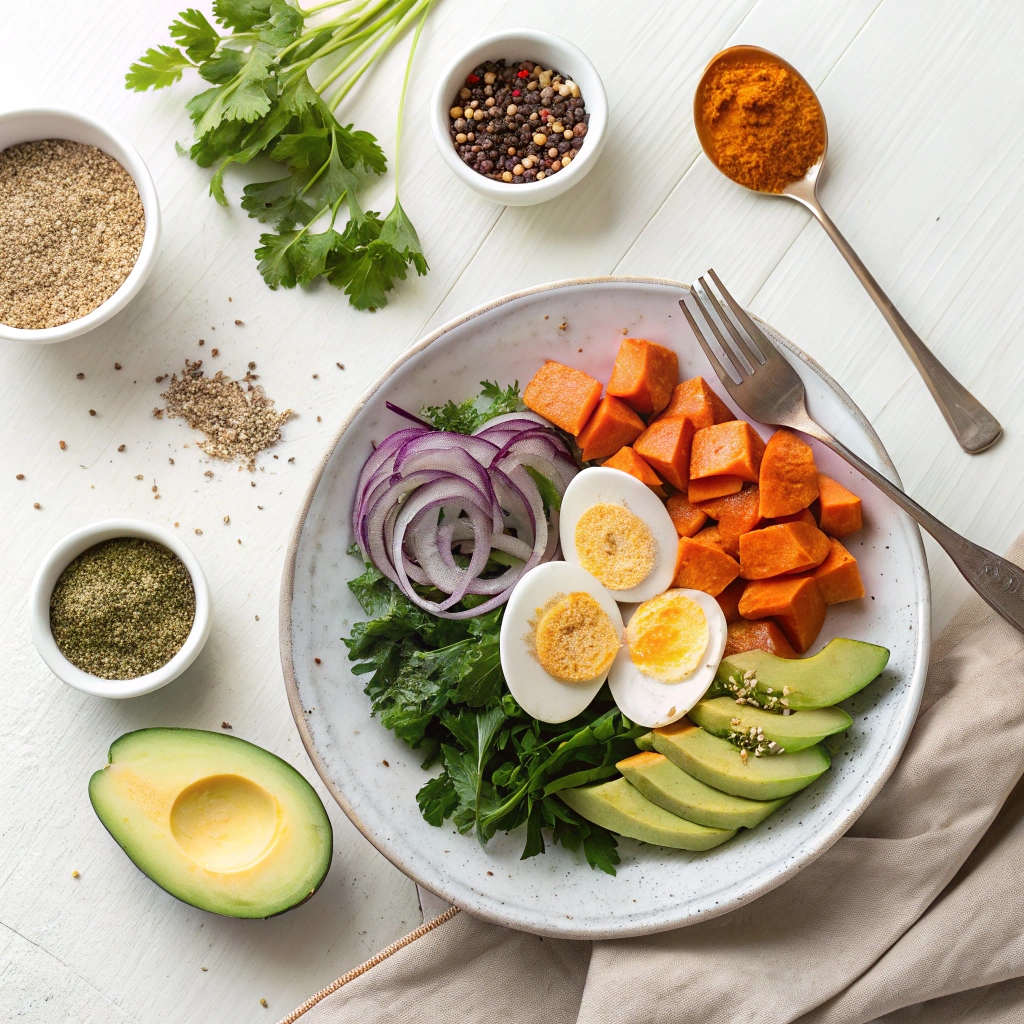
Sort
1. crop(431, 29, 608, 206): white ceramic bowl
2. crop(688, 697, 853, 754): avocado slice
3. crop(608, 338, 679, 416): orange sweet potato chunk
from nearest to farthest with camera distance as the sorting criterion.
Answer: crop(688, 697, 853, 754): avocado slice < crop(608, 338, 679, 416): orange sweet potato chunk < crop(431, 29, 608, 206): white ceramic bowl

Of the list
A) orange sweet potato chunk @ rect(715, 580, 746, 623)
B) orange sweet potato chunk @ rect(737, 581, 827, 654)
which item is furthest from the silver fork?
orange sweet potato chunk @ rect(715, 580, 746, 623)

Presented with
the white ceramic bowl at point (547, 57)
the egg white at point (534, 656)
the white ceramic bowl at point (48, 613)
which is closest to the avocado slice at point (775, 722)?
the egg white at point (534, 656)

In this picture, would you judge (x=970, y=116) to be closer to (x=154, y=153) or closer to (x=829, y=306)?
(x=829, y=306)

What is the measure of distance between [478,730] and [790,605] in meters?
0.69

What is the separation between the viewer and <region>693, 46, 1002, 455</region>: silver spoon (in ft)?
6.63

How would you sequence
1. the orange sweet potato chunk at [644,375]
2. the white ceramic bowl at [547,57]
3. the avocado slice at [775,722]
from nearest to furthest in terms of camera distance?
the avocado slice at [775,722], the orange sweet potato chunk at [644,375], the white ceramic bowl at [547,57]

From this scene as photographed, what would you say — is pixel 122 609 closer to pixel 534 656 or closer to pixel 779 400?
pixel 534 656

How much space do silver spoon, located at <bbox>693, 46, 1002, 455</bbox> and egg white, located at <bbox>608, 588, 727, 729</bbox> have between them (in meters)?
0.74

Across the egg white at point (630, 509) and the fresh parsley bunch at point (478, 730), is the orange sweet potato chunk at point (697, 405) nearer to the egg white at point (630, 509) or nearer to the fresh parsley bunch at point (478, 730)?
the egg white at point (630, 509)

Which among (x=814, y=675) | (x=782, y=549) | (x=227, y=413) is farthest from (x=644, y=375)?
(x=227, y=413)

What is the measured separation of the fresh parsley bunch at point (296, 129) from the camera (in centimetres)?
199

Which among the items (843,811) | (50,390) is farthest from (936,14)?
(50,390)

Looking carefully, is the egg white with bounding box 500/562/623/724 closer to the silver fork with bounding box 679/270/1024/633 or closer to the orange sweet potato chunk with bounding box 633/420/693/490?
the orange sweet potato chunk with bounding box 633/420/693/490

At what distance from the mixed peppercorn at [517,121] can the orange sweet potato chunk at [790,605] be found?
1.06 meters
